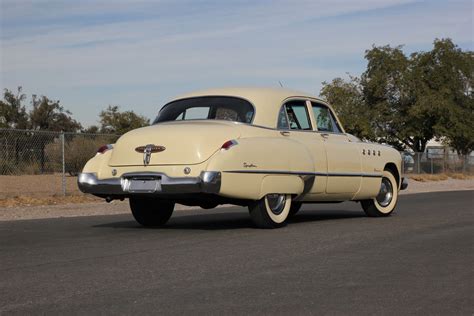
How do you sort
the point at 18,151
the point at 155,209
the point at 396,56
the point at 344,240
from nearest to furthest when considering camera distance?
the point at 344,240
the point at 155,209
the point at 18,151
the point at 396,56

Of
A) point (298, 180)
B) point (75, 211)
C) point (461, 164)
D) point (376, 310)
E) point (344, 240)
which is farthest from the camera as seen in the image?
point (461, 164)

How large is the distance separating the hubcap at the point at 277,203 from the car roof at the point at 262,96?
0.93m

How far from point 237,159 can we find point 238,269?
269cm

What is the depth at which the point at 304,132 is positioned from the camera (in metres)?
10.1

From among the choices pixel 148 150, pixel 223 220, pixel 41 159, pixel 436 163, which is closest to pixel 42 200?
pixel 41 159

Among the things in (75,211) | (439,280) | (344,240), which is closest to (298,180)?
(344,240)

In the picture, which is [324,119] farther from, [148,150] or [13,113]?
[13,113]

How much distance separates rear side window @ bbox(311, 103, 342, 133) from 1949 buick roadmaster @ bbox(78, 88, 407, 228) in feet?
0.06

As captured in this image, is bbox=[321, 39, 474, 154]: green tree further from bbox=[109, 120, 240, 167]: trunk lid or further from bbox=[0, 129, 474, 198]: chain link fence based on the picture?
bbox=[109, 120, 240, 167]: trunk lid

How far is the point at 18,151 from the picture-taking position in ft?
67.4

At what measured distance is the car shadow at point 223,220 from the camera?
10.2 metres

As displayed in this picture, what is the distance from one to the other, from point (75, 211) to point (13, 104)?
148 ft

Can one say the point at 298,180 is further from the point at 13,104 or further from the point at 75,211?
the point at 13,104

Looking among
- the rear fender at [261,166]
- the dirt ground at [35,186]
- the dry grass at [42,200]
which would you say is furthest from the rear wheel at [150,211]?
the dirt ground at [35,186]
